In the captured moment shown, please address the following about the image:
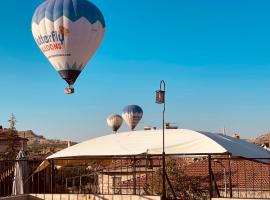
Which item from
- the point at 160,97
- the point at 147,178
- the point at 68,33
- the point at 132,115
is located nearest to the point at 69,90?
the point at 68,33

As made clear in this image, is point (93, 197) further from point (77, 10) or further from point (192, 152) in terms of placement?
point (77, 10)

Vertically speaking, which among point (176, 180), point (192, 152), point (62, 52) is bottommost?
point (176, 180)

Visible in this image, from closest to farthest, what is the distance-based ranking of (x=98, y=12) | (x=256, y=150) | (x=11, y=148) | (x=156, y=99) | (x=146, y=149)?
(x=156, y=99)
(x=146, y=149)
(x=256, y=150)
(x=98, y=12)
(x=11, y=148)

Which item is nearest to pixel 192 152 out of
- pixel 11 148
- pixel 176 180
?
pixel 176 180

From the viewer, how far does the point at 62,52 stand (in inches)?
897

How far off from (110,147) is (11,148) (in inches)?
1864

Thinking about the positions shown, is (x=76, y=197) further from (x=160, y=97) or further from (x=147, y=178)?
(x=147, y=178)

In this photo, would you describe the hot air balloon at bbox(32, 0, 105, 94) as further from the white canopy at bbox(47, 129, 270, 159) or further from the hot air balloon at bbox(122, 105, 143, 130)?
the hot air balloon at bbox(122, 105, 143, 130)

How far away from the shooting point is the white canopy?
12.8 meters

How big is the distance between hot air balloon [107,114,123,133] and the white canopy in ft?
167

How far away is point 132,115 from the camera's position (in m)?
59.9

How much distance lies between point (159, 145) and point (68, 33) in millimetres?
10681

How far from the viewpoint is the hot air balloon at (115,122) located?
216 ft

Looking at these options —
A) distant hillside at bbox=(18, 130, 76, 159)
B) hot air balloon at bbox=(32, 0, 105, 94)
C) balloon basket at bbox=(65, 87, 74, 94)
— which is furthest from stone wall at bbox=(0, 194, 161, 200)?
distant hillside at bbox=(18, 130, 76, 159)
